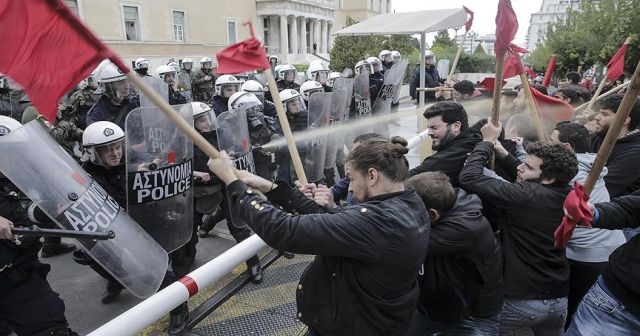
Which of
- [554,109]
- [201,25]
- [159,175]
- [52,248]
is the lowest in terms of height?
[52,248]

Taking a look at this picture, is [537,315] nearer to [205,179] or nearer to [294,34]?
[205,179]

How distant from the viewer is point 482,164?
2.80 m

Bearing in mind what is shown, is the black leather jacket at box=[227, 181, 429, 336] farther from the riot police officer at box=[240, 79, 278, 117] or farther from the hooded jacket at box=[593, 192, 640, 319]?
the riot police officer at box=[240, 79, 278, 117]

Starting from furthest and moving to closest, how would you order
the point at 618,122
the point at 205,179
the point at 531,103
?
the point at 205,179 < the point at 531,103 < the point at 618,122

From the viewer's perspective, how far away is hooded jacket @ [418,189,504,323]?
2.22 metres

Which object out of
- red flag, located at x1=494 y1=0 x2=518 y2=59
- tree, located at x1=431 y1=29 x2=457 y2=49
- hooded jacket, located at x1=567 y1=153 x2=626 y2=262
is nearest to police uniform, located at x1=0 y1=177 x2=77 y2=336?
red flag, located at x1=494 y1=0 x2=518 y2=59

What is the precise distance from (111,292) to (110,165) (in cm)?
131

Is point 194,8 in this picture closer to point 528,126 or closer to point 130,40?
point 130,40

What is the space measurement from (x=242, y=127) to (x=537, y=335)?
9.84 ft

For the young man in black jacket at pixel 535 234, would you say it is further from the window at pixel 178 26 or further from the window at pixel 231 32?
the window at pixel 231 32

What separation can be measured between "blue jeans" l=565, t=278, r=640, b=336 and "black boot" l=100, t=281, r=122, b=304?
3653 millimetres

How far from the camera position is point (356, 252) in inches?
69.3

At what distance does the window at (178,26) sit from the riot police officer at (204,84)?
1081 inches

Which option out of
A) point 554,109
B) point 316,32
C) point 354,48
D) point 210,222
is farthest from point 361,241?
point 316,32
